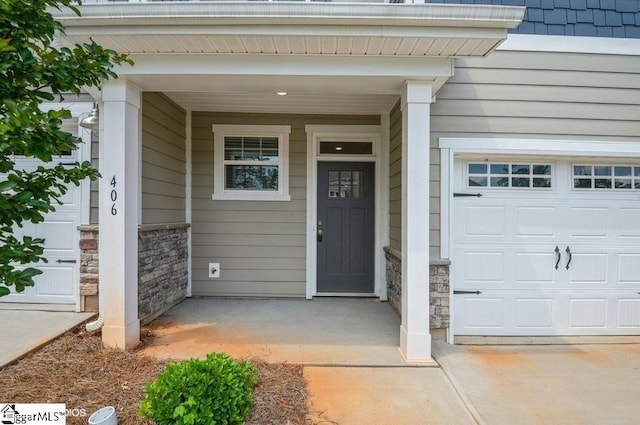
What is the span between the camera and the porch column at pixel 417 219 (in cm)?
287

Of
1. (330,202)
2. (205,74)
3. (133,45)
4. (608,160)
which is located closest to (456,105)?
(608,160)

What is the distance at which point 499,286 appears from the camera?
136 inches

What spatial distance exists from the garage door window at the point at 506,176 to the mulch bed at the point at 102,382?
2515mm

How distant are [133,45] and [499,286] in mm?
3918

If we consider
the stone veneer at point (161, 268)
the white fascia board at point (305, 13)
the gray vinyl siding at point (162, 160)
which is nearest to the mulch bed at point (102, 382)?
the stone veneer at point (161, 268)

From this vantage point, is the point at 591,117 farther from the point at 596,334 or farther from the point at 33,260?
the point at 33,260

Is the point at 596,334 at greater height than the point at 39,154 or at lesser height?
lesser

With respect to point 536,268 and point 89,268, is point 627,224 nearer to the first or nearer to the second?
point 536,268

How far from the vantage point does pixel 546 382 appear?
262 centimetres

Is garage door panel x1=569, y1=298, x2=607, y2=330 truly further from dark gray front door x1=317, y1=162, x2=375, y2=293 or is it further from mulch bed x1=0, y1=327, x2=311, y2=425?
mulch bed x1=0, y1=327, x2=311, y2=425

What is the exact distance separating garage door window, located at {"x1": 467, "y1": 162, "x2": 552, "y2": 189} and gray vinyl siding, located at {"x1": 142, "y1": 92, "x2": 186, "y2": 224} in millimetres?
3312

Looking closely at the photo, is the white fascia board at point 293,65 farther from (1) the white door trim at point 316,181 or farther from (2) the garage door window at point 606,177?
(2) the garage door window at point 606,177

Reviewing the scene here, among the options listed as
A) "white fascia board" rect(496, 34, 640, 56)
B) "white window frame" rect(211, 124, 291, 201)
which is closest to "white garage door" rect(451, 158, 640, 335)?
"white fascia board" rect(496, 34, 640, 56)

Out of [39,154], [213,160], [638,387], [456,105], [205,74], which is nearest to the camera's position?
[39,154]
